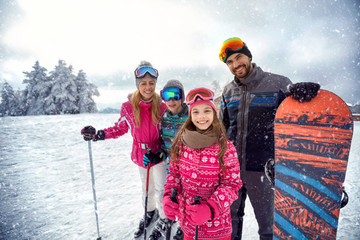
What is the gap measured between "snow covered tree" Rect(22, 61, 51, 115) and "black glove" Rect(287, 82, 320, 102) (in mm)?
28417

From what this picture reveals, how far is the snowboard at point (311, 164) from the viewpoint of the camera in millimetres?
1592

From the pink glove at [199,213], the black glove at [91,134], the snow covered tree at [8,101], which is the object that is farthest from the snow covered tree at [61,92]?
the pink glove at [199,213]

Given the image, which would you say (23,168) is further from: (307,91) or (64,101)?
(64,101)

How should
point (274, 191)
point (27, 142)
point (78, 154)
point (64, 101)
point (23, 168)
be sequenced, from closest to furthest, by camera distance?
point (274, 191)
point (23, 168)
point (78, 154)
point (27, 142)
point (64, 101)

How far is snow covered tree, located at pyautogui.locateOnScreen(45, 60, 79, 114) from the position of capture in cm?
2220

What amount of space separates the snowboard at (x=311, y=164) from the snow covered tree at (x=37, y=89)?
93.0 feet

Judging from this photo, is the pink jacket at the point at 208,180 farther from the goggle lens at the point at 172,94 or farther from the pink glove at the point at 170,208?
the goggle lens at the point at 172,94

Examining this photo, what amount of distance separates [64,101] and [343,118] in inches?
1062

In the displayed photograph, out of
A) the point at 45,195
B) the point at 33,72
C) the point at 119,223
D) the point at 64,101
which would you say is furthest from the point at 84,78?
the point at 119,223

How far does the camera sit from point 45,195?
3.66 meters

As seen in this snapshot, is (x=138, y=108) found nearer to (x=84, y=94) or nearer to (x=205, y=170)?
(x=205, y=170)

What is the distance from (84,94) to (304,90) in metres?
27.5

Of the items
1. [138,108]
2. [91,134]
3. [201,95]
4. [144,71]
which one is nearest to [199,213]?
[201,95]

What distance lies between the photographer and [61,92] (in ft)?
73.5
